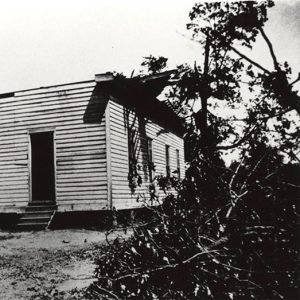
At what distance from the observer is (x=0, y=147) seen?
11.9 meters

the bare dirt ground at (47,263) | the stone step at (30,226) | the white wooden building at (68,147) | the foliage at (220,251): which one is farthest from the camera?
the white wooden building at (68,147)

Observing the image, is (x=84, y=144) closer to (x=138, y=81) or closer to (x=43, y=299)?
(x=138, y=81)

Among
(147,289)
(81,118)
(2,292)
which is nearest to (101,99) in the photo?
(81,118)

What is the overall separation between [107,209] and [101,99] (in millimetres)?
3186

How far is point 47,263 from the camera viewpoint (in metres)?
6.33

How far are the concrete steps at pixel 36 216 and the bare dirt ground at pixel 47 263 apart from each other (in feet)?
2.15

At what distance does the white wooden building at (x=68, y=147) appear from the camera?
10.8m

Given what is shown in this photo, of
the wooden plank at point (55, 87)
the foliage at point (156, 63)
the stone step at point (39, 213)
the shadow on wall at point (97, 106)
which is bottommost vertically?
the stone step at point (39, 213)

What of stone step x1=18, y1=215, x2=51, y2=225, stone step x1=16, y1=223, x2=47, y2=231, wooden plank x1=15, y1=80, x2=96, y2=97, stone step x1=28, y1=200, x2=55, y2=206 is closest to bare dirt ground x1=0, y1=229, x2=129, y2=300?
stone step x1=16, y1=223, x2=47, y2=231

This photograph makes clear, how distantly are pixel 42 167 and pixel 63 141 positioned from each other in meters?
1.41

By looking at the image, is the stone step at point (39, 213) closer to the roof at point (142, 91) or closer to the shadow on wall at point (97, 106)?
the shadow on wall at point (97, 106)

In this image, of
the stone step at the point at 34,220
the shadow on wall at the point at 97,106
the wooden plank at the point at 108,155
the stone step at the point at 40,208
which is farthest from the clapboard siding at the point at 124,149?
the stone step at the point at 34,220

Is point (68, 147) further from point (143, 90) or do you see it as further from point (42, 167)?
point (143, 90)

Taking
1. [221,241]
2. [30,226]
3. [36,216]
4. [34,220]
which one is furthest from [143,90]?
[221,241]
